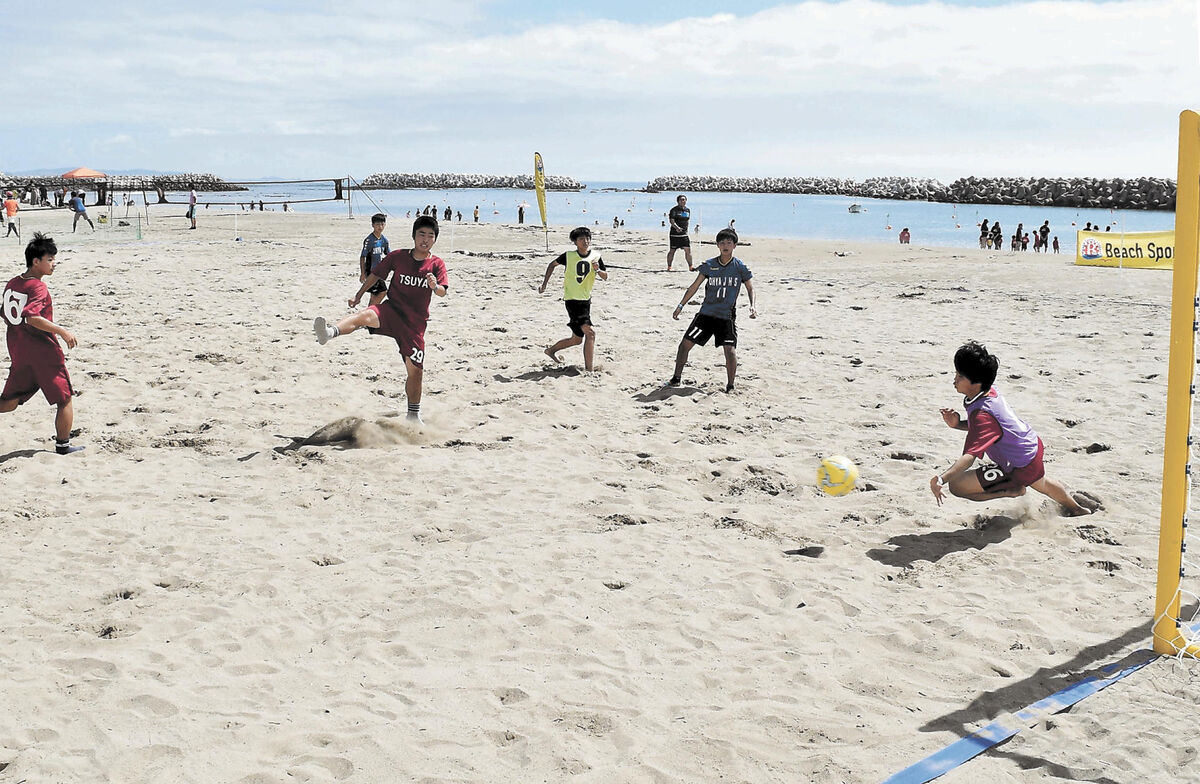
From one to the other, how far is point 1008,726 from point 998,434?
202 cm

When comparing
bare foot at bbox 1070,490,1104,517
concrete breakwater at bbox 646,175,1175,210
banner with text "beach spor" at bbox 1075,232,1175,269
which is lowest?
bare foot at bbox 1070,490,1104,517

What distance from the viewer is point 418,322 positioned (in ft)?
24.1

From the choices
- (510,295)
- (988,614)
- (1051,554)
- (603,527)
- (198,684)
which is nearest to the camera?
(198,684)

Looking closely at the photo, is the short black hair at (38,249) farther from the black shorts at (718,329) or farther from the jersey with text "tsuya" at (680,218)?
the jersey with text "tsuya" at (680,218)

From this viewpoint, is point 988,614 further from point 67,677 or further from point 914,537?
point 67,677

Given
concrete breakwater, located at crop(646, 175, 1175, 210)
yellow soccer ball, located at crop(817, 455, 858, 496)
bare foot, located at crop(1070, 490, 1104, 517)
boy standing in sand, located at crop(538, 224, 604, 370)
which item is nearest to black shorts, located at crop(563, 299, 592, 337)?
boy standing in sand, located at crop(538, 224, 604, 370)

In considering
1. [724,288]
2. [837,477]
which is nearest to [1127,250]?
[724,288]

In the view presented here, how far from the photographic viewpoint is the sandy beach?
11.0 feet

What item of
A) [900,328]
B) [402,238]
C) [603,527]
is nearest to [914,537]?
[603,527]

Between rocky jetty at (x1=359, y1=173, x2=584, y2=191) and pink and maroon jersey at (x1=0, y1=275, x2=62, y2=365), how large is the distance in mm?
140593

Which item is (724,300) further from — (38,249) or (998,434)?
(38,249)

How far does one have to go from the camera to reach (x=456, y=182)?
15962cm

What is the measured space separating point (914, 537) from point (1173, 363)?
1945 mm

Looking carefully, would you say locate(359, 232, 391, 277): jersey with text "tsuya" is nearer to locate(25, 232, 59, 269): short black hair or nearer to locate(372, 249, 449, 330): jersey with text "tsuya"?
locate(372, 249, 449, 330): jersey with text "tsuya"
